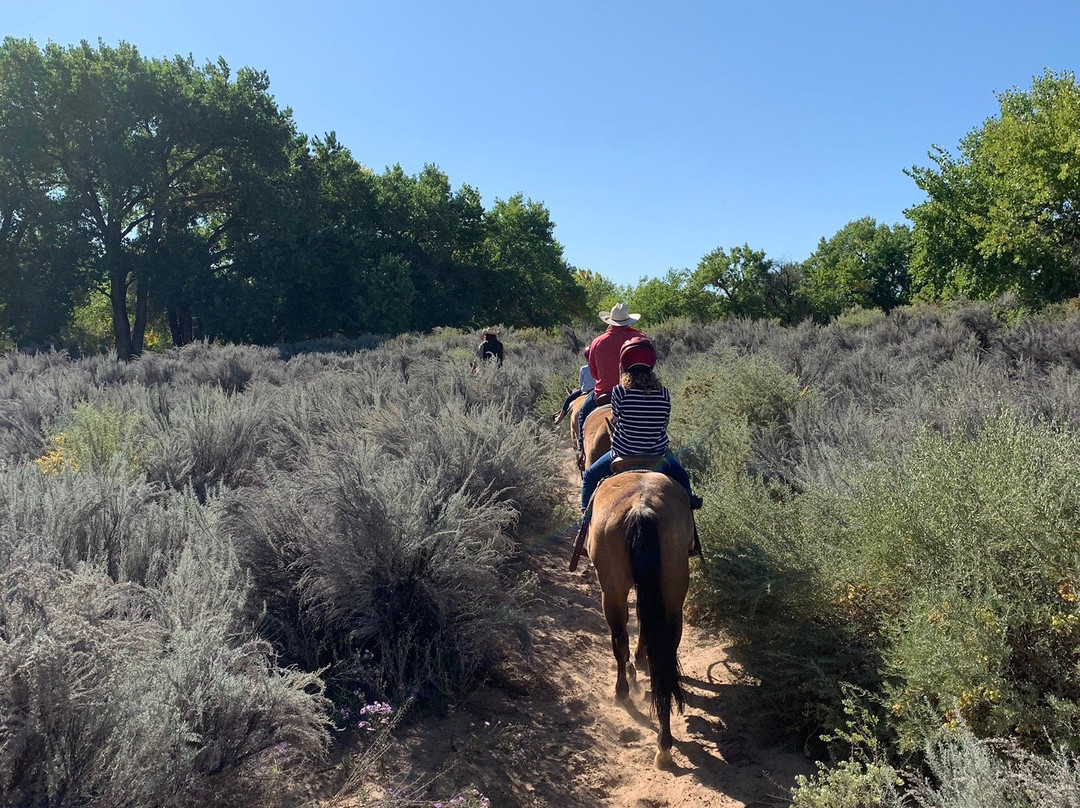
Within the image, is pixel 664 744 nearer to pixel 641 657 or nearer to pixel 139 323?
pixel 641 657

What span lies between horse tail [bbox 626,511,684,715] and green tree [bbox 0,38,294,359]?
104ft

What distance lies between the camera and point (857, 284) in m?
49.1

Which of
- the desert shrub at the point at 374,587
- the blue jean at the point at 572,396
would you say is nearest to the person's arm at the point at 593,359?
the blue jean at the point at 572,396

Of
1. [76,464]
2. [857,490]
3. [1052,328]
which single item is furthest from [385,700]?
[1052,328]

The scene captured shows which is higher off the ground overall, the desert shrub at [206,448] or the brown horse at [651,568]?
the desert shrub at [206,448]

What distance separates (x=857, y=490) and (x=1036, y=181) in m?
19.6

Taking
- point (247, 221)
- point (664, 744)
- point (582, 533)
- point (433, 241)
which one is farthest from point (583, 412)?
point (433, 241)

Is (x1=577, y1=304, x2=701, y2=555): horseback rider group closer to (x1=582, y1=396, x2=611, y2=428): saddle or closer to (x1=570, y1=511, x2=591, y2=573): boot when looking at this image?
(x1=570, y1=511, x2=591, y2=573): boot

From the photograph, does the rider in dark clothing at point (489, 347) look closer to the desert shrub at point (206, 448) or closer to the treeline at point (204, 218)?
the desert shrub at point (206, 448)

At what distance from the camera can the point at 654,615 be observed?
3.70 metres

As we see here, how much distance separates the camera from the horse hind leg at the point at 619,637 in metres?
4.07

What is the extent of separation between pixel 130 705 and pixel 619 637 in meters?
2.66

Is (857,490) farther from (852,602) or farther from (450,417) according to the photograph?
(450,417)

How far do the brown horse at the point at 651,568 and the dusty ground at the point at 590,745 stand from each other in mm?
219
